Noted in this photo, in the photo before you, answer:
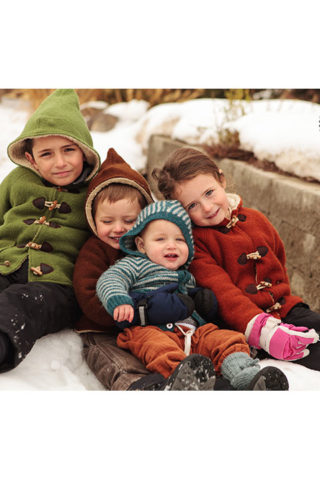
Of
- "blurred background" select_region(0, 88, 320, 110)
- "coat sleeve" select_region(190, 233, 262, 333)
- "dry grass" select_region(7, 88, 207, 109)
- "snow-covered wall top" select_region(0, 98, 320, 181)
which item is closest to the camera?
"coat sleeve" select_region(190, 233, 262, 333)

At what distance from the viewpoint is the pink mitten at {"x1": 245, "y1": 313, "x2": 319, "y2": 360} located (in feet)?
4.61

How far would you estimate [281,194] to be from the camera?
7.41ft

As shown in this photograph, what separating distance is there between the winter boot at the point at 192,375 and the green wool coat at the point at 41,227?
0.58 m

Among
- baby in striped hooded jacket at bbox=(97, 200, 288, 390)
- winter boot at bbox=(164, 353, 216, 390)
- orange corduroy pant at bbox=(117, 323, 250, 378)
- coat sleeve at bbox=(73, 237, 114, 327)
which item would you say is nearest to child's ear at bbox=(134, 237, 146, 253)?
baby in striped hooded jacket at bbox=(97, 200, 288, 390)

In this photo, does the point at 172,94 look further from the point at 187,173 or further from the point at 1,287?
the point at 1,287

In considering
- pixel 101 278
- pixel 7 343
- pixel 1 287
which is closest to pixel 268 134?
pixel 101 278

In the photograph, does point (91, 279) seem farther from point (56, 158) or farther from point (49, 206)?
point (56, 158)

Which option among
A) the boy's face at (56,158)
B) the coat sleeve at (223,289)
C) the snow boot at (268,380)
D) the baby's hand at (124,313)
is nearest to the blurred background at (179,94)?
the boy's face at (56,158)

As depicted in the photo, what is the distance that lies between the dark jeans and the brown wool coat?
5 centimetres

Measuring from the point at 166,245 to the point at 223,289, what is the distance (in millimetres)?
222

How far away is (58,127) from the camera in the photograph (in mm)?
1681

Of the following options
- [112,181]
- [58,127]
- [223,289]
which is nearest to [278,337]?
[223,289]

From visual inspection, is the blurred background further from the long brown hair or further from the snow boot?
the snow boot

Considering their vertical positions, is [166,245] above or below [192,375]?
above
